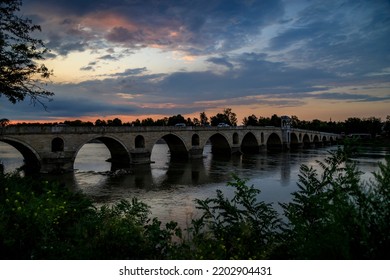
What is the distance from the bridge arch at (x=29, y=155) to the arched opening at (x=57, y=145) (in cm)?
268

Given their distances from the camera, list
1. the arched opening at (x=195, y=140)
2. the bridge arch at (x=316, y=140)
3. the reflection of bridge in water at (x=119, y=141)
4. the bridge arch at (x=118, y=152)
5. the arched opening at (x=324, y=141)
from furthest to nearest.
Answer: the arched opening at (x=324, y=141) < the bridge arch at (x=316, y=140) < the arched opening at (x=195, y=140) < the bridge arch at (x=118, y=152) < the reflection of bridge in water at (x=119, y=141)

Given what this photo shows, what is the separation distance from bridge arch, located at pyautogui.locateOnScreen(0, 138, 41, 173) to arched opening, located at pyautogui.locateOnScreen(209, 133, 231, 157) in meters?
38.3

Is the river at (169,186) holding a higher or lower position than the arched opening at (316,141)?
lower

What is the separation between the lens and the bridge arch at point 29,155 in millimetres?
33069

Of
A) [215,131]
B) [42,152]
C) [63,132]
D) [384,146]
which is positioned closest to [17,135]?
[42,152]

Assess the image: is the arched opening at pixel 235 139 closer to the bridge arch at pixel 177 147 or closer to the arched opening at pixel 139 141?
the bridge arch at pixel 177 147

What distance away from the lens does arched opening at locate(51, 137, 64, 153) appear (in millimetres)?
37341

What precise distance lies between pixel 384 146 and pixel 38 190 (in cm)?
8605

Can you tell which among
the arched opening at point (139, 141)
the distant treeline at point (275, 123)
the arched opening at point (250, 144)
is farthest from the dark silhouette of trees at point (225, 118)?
the arched opening at point (139, 141)

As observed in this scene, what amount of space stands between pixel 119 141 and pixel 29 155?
11711mm

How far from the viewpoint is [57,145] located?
125 feet

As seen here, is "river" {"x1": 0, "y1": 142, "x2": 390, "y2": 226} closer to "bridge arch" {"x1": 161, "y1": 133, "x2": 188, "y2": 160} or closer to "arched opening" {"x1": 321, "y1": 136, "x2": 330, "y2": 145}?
"bridge arch" {"x1": 161, "y1": 133, "x2": 188, "y2": 160}

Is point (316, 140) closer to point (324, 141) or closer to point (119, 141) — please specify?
point (324, 141)

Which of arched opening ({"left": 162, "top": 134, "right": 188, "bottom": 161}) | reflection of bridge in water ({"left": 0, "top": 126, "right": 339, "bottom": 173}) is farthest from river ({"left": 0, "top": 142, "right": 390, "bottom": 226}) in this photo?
arched opening ({"left": 162, "top": 134, "right": 188, "bottom": 161})
